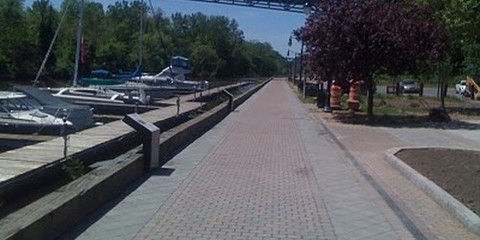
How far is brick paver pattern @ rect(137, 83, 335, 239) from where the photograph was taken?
7.85 m

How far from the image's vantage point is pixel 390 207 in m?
9.59

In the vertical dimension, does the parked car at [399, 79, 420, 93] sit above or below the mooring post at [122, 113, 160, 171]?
above

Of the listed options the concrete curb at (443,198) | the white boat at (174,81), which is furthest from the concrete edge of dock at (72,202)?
the white boat at (174,81)

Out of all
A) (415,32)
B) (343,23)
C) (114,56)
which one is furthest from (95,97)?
(114,56)

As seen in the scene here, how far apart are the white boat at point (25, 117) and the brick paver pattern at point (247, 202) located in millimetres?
5516

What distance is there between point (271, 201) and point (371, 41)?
55.7 ft

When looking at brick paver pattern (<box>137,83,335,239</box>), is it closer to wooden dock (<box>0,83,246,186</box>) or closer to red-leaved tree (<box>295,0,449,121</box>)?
wooden dock (<box>0,83,246,186</box>)

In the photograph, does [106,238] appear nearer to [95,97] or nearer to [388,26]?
[388,26]

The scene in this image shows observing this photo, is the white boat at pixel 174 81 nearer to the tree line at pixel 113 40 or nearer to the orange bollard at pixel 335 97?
the tree line at pixel 113 40

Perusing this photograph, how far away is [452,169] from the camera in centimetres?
1233

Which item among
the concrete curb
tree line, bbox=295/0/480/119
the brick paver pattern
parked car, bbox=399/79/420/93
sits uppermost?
tree line, bbox=295/0/480/119

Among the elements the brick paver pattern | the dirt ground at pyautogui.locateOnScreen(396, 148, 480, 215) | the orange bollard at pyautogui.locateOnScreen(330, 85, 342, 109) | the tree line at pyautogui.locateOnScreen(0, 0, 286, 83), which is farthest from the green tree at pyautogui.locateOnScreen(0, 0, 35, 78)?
the dirt ground at pyautogui.locateOnScreen(396, 148, 480, 215)

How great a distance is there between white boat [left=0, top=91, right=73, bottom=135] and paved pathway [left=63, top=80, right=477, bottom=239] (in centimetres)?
486

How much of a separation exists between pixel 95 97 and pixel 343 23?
42.4 feet
